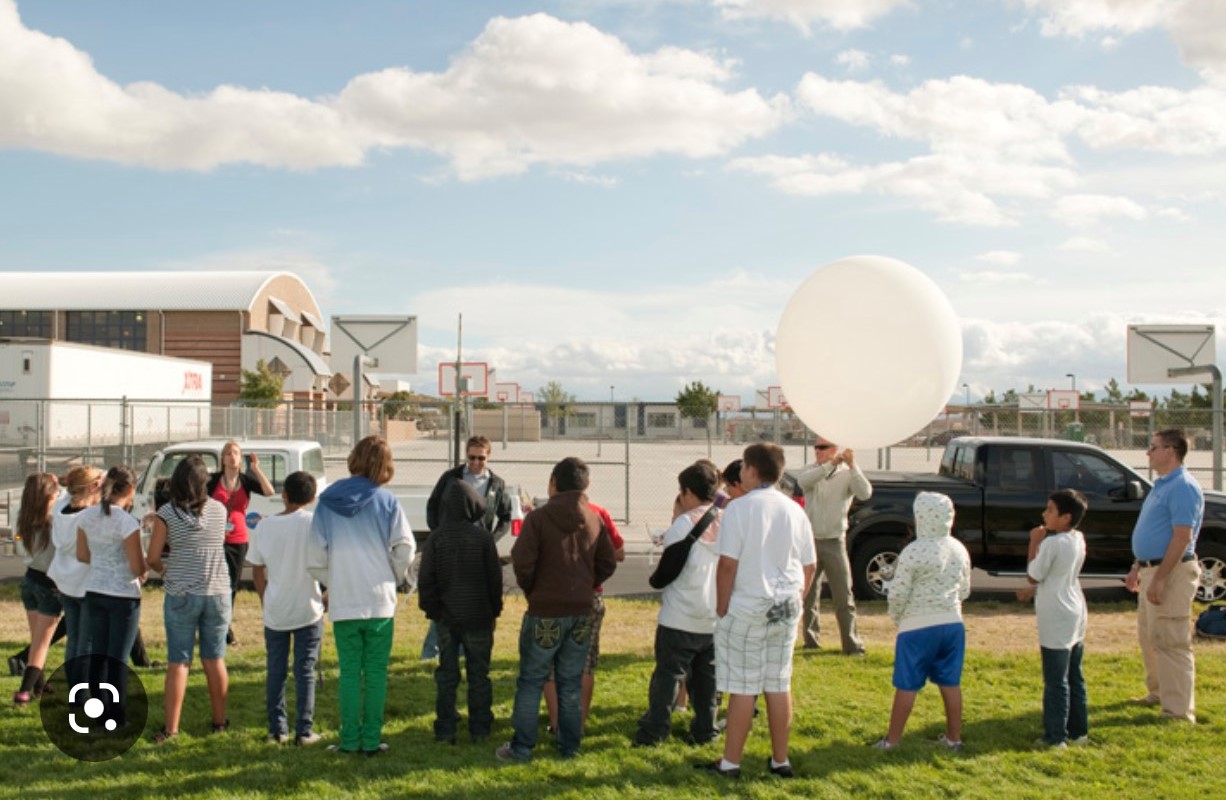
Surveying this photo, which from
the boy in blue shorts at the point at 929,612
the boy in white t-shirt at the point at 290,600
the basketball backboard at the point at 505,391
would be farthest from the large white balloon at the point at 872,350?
the basketball backboard at the point at 505,391

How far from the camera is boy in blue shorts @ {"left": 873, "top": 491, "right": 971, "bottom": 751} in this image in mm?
5480

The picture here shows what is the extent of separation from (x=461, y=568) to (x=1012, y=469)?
7548mm

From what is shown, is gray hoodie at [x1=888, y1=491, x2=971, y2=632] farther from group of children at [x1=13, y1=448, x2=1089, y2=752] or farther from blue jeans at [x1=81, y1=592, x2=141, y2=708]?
blue jeans at [x1=81, y1=592, x2=141, y2=708]

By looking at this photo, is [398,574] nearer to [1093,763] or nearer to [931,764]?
[931,764]

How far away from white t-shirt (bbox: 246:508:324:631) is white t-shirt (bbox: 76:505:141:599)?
2.62ft

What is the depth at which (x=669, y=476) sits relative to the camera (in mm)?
29438

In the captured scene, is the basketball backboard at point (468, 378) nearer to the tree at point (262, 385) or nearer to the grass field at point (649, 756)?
the grass field at point (649, 756)

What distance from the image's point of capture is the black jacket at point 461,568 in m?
5.46

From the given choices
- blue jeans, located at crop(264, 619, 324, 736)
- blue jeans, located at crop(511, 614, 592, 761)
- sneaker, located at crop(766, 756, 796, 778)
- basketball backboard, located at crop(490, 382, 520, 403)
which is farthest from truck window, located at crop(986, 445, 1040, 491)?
basketball backboard, located at crop(490, 382, 520, 403)

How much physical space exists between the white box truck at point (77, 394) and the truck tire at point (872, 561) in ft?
44.7

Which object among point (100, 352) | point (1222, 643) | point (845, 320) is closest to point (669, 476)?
point (100, 352)

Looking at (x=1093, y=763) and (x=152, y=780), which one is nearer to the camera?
(x=152, y=780)

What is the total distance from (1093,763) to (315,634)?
4303 mm

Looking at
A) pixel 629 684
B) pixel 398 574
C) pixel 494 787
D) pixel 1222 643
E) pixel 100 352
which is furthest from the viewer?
pixel 100 352
